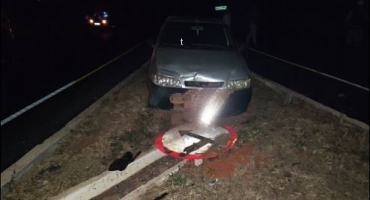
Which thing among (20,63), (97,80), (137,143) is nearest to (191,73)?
(137,143)

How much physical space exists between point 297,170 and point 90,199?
2.52 m

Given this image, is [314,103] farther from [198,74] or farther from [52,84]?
[52,84]

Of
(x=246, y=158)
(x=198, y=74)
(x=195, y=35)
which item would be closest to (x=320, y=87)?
(x=195, y=35)

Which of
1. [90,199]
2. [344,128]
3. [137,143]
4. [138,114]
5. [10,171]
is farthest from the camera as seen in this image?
[138,114]

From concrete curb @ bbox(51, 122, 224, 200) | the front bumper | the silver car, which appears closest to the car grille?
the silver car

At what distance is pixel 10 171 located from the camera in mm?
3420

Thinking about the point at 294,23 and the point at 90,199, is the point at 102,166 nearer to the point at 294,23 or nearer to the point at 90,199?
the point at 90,199

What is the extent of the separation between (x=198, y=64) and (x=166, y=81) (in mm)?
599

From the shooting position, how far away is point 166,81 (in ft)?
15.2

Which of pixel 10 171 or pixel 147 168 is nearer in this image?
pixel 10 171

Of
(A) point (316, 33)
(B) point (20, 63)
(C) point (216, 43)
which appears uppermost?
(C) point (216, 43)

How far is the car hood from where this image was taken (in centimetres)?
462

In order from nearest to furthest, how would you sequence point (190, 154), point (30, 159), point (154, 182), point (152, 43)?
1. point (154, 182)
2. point (30, 159)
3. point (190, 154)
4. point (152, 43)

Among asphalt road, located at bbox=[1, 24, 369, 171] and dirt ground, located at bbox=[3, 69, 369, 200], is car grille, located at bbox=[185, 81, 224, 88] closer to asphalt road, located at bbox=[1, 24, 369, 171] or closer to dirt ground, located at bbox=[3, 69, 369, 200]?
dirt ground, located at bbox=[3, 69, 369, 200]
